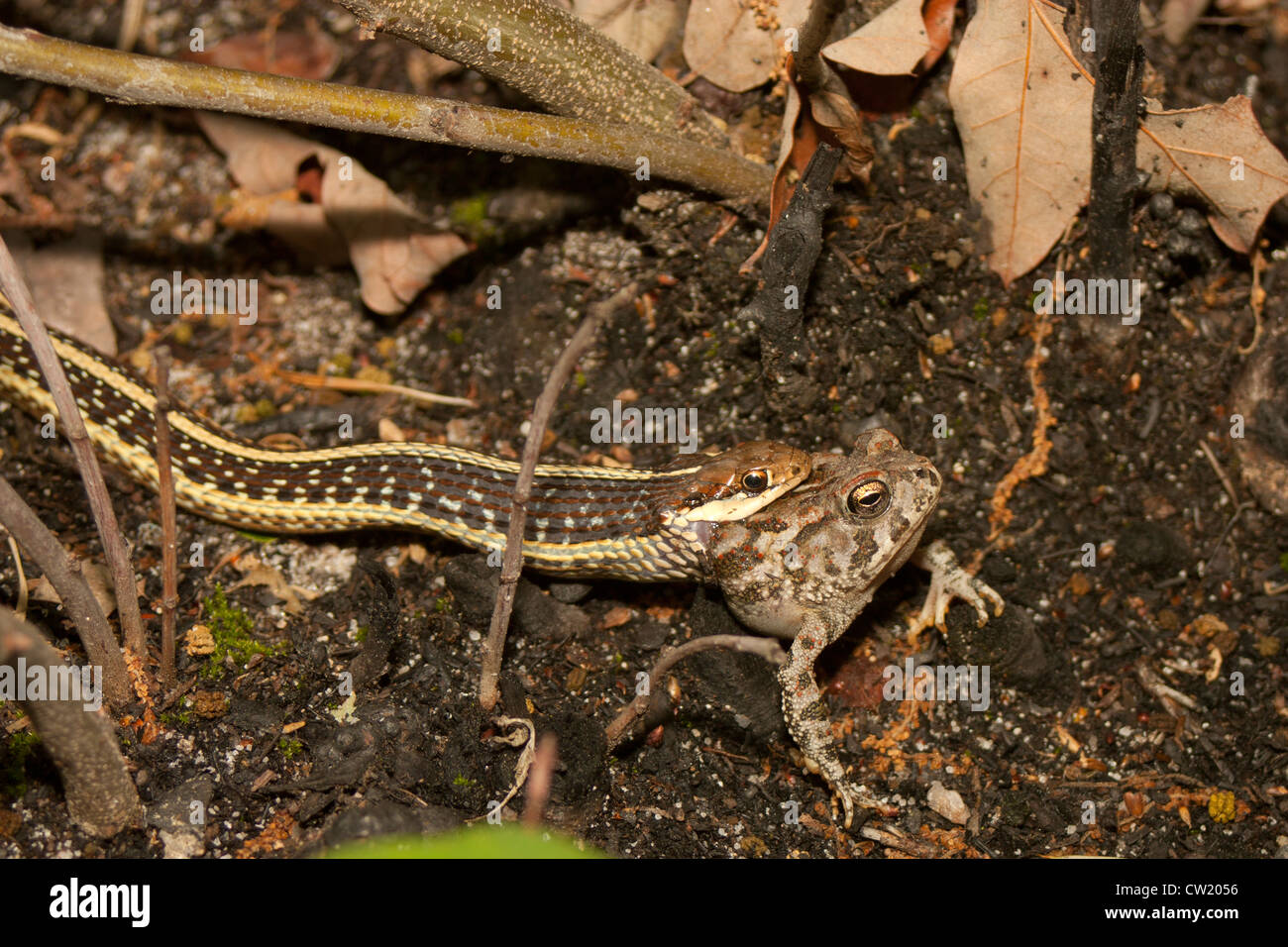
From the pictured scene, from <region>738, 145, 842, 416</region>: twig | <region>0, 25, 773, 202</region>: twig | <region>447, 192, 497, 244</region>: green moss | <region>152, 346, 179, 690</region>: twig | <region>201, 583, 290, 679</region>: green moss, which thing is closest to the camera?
<region>152, 346, 179, 690</region>: twig

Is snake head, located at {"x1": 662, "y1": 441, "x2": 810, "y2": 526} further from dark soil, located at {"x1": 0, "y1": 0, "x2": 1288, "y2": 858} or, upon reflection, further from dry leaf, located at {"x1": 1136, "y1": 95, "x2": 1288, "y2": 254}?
dry leaf, located at {"x1": 1136, "y1": 95, "x2": 1288, "y2": 254}

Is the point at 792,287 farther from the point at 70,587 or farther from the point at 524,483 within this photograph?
the point at 70,587

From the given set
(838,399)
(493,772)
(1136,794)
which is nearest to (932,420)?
(838,399)

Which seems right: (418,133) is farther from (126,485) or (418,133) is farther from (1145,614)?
(1145,614)

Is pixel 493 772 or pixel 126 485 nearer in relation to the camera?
pixel 493 772

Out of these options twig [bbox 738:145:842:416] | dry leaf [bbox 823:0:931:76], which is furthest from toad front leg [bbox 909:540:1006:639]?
dry leaf [bbox 823:0:931:76]

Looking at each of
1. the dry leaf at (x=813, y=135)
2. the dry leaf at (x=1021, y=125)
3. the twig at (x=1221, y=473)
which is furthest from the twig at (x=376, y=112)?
the twig at (x=1221, y=473)

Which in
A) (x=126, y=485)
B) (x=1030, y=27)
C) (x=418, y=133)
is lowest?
(x=126, y=485)
